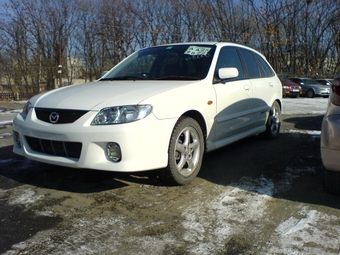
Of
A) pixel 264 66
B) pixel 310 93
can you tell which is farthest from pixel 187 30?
pixel 264 66

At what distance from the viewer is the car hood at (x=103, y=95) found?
338cm

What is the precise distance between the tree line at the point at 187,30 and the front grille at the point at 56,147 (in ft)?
86.8

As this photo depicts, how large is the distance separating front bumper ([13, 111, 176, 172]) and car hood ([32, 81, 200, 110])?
19 centimetres

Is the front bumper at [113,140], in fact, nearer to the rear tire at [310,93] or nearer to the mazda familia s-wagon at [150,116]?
the mazda familia s-wagon at [150,116]

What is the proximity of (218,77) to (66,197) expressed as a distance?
7.33 feet

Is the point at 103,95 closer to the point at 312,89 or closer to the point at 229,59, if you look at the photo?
the point at 229,59

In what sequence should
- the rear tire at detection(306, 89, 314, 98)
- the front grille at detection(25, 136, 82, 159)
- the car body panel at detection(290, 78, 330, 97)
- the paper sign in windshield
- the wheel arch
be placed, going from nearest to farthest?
the front grille at detection(25, 136, 82, 159), the wheel arch, the paper sign in windshield, the car body panel at detection(290, 78, 330, 97), the rear tire at detection(306, 89, 314, 98)

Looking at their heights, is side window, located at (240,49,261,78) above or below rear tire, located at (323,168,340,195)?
above

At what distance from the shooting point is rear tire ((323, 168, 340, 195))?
329 centimetres

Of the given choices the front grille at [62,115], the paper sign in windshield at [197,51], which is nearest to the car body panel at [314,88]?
the paper sign in windshield at [197,51]

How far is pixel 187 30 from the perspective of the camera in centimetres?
3475

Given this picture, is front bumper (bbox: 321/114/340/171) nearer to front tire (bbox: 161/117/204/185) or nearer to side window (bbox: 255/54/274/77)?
front tire (bbox: 161/117/204/185)

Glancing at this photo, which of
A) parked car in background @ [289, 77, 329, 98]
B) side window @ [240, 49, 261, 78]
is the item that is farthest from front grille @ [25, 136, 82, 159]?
parked car in background @ [289, 77, 329, 98]

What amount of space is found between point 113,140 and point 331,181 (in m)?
2.02
